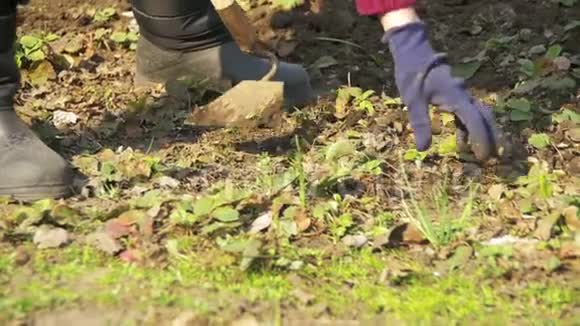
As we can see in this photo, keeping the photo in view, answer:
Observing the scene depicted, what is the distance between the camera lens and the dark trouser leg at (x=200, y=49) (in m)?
3.29

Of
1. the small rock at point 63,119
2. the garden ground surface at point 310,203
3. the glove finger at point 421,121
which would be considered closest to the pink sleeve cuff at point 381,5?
the glove finger at point 421,121

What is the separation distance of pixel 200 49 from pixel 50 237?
3.94ft

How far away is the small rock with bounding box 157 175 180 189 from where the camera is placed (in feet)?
8.73

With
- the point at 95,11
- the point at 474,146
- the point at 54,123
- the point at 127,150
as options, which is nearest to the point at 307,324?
the point at 474,146

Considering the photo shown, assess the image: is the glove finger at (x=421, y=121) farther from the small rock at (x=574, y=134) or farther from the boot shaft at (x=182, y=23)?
the boot shaft at (x=182, y=23)

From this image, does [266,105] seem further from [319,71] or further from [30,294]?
[30,294]

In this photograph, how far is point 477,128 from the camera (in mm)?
2289

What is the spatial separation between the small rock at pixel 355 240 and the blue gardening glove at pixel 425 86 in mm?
237

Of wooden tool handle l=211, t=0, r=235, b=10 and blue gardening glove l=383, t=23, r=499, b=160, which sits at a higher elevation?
blue gardening glove l=383, t=23, r=499, b=160

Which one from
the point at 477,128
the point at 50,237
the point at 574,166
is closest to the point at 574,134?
the point at 574,166

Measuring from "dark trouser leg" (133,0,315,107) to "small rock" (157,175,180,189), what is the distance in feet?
2.23

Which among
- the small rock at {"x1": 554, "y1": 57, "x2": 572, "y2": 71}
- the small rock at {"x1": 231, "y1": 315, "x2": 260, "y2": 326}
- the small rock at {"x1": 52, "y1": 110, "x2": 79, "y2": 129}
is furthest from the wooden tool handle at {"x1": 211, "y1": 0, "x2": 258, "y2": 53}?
the small rock at {"x1": 231, "y1": 315, "x2": 260, "y2": 326}

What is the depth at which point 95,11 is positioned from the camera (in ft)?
13.5

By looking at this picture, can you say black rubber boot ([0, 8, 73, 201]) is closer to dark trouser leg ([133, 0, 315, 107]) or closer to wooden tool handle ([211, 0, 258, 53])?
dark trouser leg ([133, 0, 315, 107])
